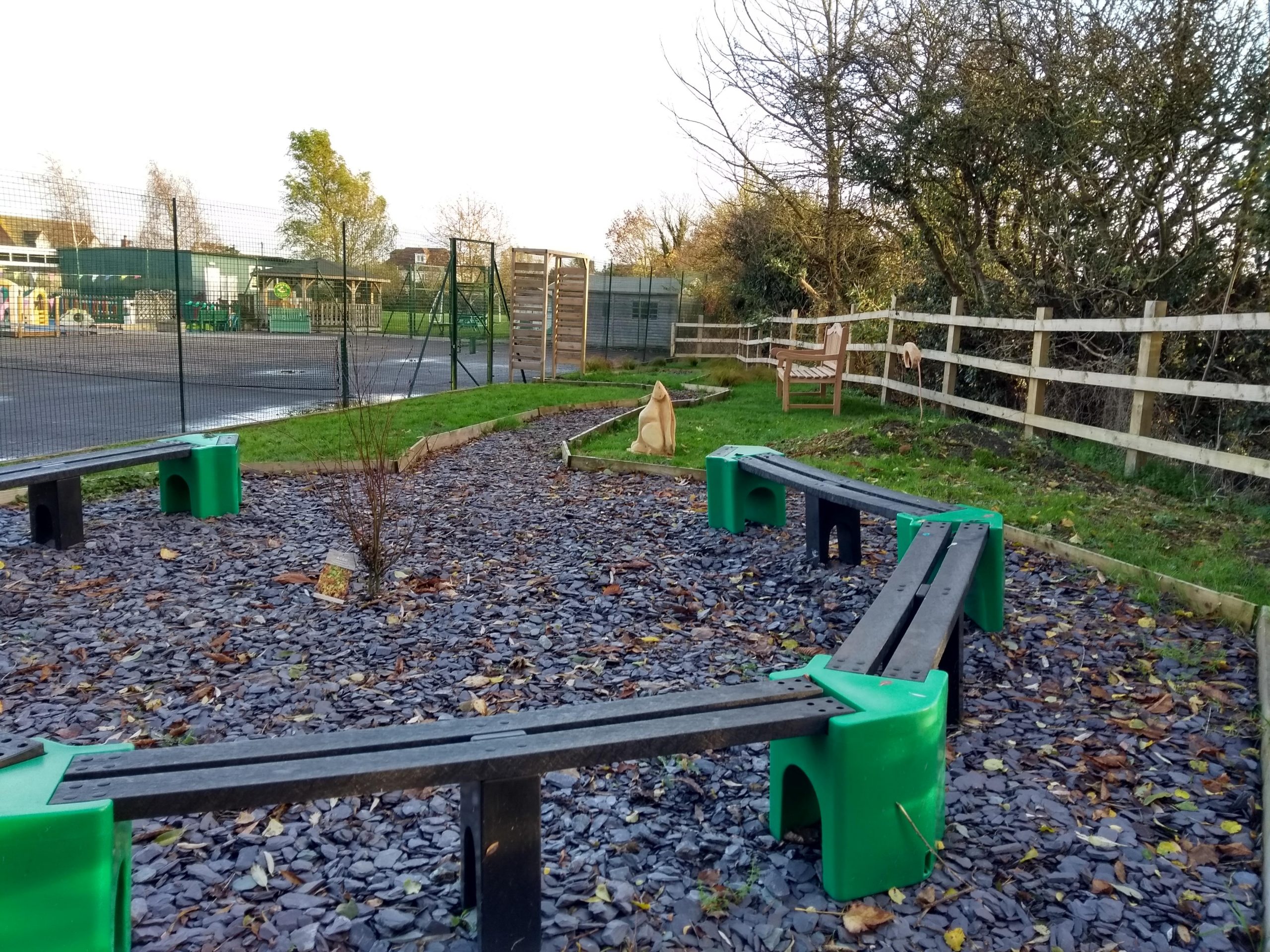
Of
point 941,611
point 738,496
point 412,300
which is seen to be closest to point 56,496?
point 738,496

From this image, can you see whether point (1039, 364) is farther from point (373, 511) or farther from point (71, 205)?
point (71, 205)

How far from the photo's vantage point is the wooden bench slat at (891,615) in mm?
2475

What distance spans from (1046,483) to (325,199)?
137ft

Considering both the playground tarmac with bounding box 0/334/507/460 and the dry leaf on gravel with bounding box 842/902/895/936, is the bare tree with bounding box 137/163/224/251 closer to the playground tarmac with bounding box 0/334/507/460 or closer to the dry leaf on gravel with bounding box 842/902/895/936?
the playground tarmac with bounding box 0/334/507/460

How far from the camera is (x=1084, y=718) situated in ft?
10.6

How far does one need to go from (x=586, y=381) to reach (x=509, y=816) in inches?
600

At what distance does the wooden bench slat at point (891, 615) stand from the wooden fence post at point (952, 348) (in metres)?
7.10

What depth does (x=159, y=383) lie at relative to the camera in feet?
46.6

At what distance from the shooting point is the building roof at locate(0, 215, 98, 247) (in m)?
10.6

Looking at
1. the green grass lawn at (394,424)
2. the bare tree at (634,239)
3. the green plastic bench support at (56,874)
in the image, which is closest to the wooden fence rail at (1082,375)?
the green grass lawn at (394,424)

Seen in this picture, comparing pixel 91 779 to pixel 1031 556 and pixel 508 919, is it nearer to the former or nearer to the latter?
pixel 508 919

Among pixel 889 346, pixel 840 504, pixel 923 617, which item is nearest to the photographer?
pixel 923 617

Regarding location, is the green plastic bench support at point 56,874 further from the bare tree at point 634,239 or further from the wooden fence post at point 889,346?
the bare tree at point 634,239

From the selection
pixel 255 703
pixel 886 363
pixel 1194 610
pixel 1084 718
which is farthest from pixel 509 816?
pixel 886 363
